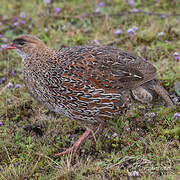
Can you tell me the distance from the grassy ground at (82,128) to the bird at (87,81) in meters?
0.27

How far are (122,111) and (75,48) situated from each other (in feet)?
3.59

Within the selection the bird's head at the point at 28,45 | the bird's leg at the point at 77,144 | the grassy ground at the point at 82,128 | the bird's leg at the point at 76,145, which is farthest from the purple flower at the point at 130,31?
the bird's leg at the point at 76,145

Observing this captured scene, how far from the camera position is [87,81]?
429cm

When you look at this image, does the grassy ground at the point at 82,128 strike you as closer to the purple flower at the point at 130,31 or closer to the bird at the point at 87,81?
the purple flower at the point at 130,31

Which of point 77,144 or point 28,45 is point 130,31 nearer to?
point 28,45

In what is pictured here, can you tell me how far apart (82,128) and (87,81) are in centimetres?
87

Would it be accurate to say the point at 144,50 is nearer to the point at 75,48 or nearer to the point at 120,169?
the point at 75,48

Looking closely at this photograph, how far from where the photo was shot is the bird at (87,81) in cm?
426

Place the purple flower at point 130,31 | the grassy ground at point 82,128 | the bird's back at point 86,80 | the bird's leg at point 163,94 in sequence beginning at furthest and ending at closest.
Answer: the purple flower at point 130,31, the bird's leg at point 163,94, the bird's back at point 86,80, the grassy ground at point 82,128

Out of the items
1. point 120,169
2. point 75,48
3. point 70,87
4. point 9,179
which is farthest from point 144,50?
point 9,179

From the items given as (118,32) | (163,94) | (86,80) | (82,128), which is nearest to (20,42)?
(86,80)

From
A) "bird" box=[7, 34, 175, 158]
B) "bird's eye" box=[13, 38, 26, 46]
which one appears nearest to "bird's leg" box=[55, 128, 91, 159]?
"bird" box=[7, 34, 175, 158]

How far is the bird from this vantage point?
14.0 ft

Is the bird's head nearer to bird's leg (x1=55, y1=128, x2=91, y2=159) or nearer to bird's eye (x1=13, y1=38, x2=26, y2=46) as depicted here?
bird's eye (x1=13, y1=38, x2=26, y2=46)
